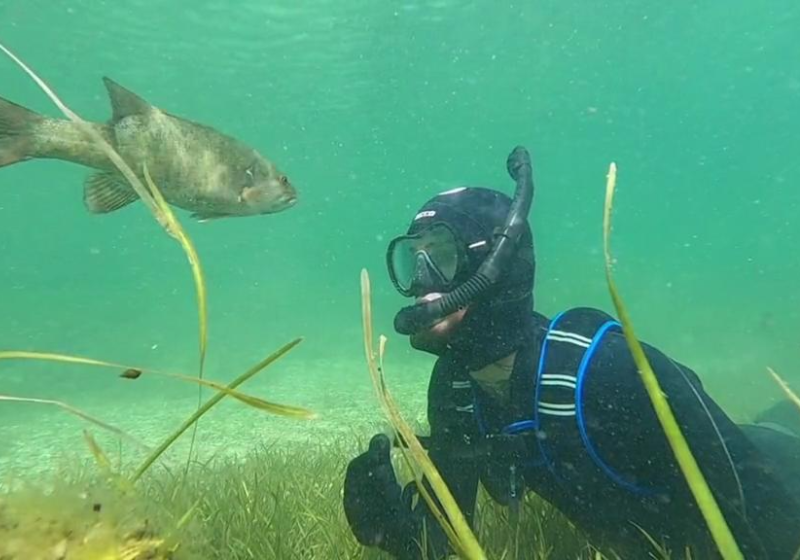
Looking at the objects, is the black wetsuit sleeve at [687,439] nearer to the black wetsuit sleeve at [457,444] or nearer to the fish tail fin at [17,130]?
the black wetsuit sleeve at [457,444]

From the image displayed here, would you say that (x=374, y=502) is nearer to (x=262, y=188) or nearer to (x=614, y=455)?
(x=614, y=455)

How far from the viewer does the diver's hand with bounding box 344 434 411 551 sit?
2.74m

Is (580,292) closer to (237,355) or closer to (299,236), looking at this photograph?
(237,355)

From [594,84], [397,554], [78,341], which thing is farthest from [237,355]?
[594,84]

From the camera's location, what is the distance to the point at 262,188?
105 inches

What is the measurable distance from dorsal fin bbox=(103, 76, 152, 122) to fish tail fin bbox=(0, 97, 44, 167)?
0.30m

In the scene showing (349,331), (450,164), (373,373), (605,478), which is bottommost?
(349,331)

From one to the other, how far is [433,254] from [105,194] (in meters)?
1.69

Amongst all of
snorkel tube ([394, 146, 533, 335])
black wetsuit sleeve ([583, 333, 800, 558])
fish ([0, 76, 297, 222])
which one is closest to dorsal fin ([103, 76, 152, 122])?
fish ([0, 76, 297, 222])

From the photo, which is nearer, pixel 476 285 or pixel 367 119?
pixel 476 285

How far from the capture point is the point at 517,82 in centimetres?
4019

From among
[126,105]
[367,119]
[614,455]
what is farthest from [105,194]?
[367,119]

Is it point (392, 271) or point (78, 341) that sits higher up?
point (392, 271)

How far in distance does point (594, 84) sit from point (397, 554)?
4599 centimetres
